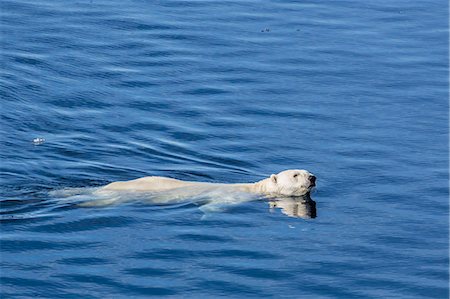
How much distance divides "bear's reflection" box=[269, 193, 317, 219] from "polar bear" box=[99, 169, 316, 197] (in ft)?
0.30

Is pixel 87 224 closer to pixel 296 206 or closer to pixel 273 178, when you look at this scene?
pixel 273 178

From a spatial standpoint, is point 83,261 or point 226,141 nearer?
point 83,261

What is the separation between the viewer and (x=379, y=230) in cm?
1694

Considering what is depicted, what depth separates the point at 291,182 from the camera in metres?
18.2

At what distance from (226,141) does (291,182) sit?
2205mm

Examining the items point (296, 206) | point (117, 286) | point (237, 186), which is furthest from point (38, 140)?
point (117, 286)

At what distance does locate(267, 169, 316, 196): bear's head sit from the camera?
710 inches

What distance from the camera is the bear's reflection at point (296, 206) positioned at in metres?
17.6

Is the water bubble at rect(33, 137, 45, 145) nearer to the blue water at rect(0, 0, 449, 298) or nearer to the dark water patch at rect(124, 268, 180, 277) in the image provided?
the blue water at rect(0, 0, 449, 298)

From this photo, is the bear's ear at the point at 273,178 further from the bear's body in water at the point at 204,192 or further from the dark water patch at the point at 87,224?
the dark water patch at the point at 87,224

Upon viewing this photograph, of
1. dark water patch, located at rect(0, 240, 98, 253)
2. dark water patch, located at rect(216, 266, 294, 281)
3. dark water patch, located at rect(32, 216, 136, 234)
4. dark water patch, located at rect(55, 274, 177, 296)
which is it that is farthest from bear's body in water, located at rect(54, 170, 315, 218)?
dark water patch, located at rect(55, 274, 177, 296)

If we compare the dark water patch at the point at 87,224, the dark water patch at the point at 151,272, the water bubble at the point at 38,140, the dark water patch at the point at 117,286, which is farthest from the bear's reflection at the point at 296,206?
the water bubble at the point at 38,140

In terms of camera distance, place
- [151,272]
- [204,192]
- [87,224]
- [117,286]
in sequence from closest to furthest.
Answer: [117,286] → [151,272] → [87,224] → [204,192]

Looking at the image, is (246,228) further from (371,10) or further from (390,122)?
(371,10)
